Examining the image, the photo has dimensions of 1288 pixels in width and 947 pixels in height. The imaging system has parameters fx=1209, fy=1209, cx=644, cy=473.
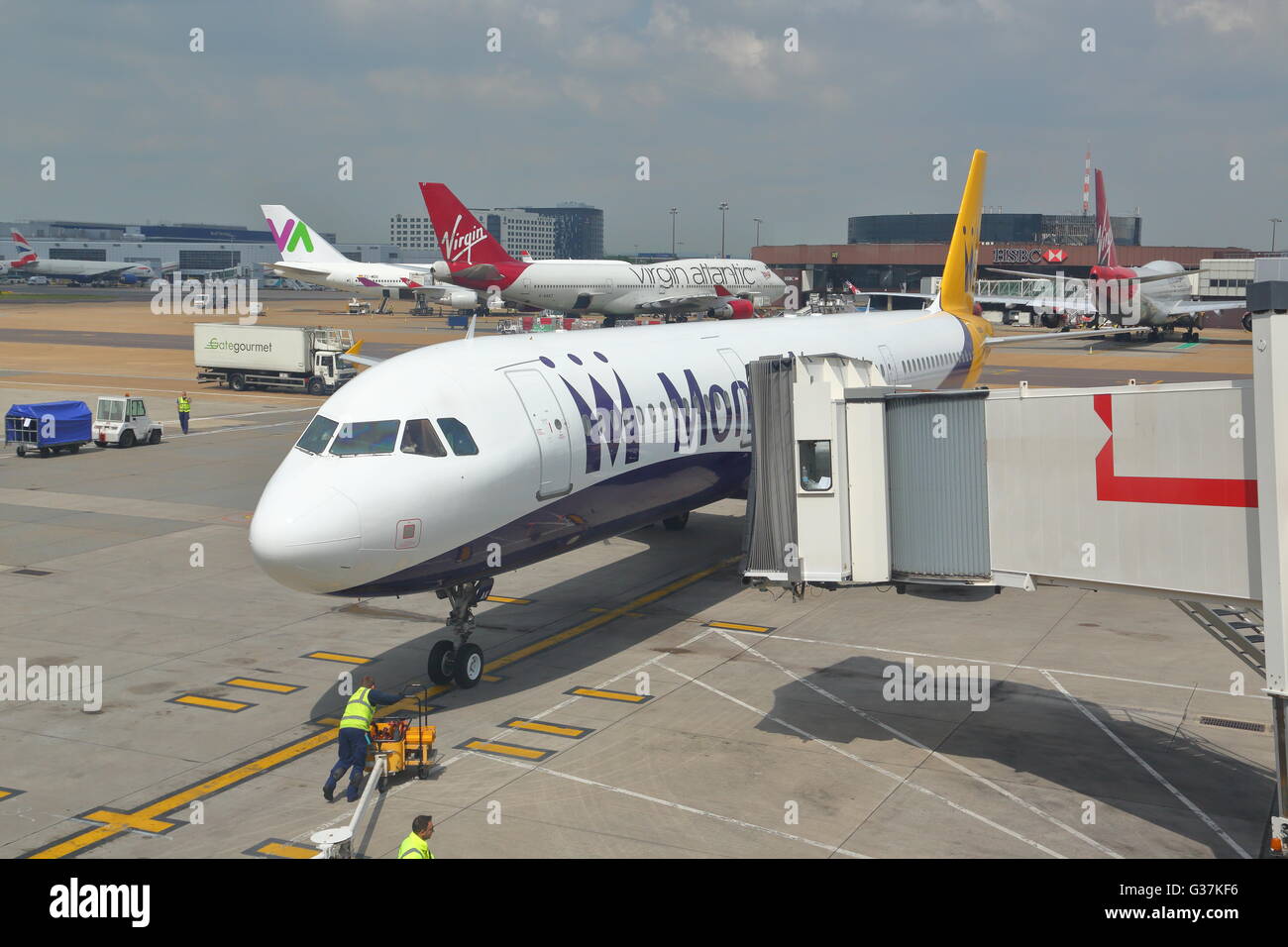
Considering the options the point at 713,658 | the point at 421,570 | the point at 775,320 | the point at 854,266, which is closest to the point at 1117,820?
the point at 713,658

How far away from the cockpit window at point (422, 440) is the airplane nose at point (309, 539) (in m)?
1.55

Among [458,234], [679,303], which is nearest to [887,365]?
[458,234]

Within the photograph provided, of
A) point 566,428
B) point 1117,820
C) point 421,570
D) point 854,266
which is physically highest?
point 854,266

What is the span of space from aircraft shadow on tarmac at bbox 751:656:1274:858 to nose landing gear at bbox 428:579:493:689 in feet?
17.3

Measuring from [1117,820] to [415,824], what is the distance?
9126mm

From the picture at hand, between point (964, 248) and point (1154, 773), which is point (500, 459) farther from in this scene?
point (964, 248)

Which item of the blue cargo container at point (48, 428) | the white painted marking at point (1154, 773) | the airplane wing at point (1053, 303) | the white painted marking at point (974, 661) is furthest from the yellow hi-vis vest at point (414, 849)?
the airplane wing at point (1053, 303)

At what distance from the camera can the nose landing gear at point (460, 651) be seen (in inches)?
836

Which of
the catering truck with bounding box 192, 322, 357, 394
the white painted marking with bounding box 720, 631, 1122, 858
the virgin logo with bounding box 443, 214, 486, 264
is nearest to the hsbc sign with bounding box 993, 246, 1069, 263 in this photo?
the virgin logo with bounding box 443, 214, 486, 264

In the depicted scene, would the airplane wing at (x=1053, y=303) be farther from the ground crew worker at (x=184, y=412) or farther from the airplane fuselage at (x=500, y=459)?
the airplane fuselage at (x=500, y=459)

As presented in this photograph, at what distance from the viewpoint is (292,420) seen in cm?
5809

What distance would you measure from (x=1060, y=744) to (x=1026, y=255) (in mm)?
156577

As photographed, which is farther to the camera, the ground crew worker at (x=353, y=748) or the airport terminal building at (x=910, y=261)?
the airport terminal building at (x=910, y=261)
